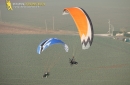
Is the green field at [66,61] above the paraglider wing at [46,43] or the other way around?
the other way around

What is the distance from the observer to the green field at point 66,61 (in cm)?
274

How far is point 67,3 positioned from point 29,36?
72 centimetres

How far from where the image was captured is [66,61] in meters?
2.79

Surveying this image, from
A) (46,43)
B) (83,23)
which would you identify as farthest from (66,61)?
(83,23)

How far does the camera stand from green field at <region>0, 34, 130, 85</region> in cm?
274

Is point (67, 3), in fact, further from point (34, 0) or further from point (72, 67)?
point (72, 67)

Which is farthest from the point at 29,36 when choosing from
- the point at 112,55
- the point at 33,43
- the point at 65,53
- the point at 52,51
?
the point at 112,55

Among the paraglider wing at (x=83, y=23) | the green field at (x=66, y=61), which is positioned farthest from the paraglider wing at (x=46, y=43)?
the paraglider wing at (x=83, y=23)

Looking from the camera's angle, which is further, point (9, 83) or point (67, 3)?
point (9, 83)

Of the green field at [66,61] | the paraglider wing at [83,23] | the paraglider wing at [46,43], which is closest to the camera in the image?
the paraglider wing at [83,23]

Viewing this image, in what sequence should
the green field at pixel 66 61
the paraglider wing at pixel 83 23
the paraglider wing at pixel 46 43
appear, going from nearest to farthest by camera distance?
the paraglider wing at pixel 83 23 → the paraglider wing at pixel 46 43 → the green field at pixel 66 61

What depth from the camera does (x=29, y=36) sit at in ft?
9.24

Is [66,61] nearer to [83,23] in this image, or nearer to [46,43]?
[46,43]

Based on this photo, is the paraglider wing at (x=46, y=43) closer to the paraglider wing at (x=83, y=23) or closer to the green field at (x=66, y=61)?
the green field at (x=66, y=61)
